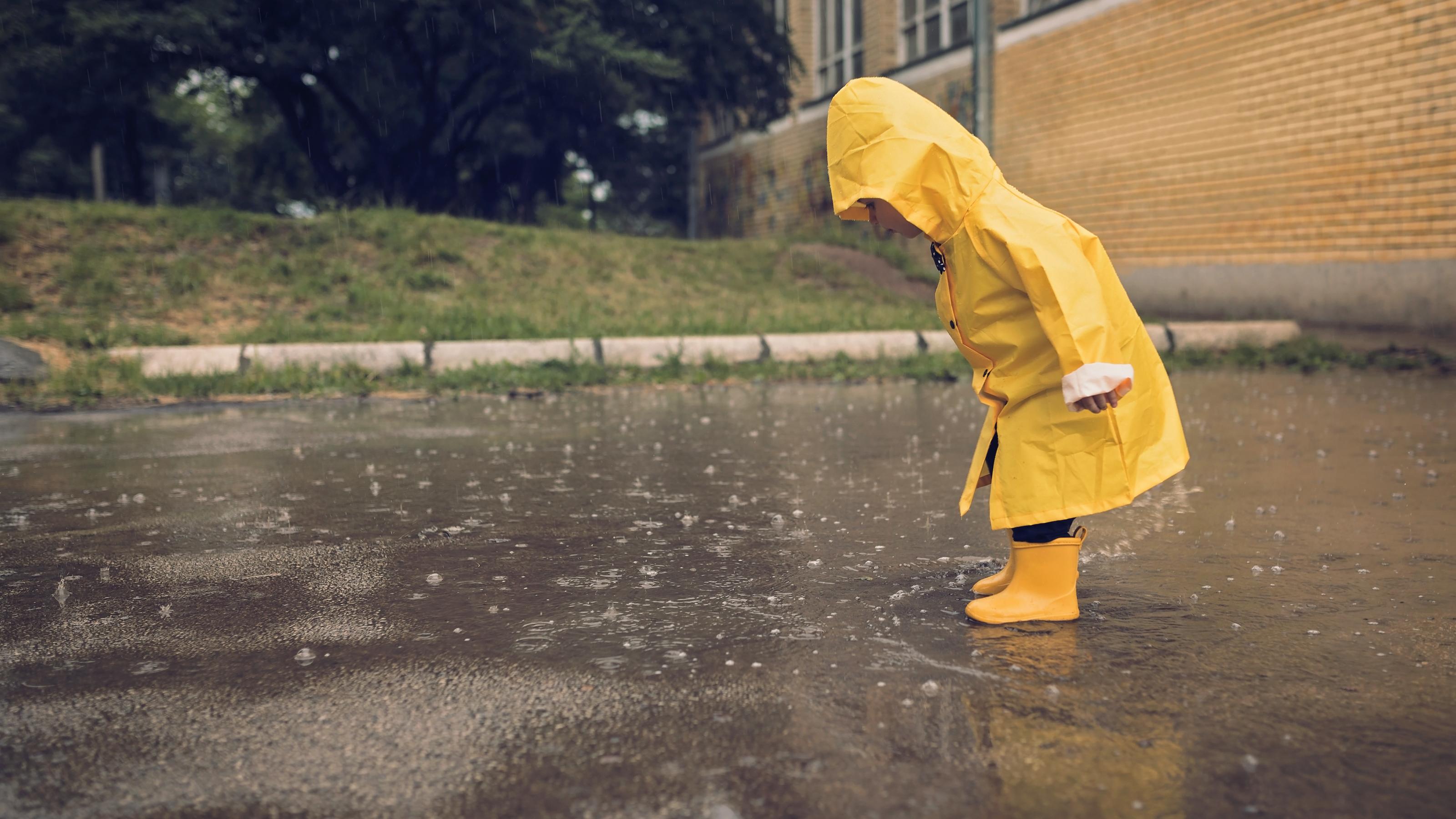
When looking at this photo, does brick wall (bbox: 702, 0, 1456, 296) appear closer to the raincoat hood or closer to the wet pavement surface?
the wet pavement surface

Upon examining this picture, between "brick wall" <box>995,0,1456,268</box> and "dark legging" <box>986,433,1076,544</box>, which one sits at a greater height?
"brick wall" <box>995,0,1456,268</box>

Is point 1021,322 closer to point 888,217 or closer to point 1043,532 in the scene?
point 888,217

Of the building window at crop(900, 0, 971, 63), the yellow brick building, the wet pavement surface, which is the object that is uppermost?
the building window at crop(900, 0, 971, 63)

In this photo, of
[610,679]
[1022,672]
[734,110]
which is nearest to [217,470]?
[610,679]

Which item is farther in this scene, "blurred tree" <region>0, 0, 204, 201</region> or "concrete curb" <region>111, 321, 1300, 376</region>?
"blurred tree" <region>0, 0, 204, 201</region>

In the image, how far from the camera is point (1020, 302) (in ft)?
10.6

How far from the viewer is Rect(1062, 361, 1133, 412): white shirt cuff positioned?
9.53 feet

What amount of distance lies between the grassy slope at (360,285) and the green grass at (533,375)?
1290mm

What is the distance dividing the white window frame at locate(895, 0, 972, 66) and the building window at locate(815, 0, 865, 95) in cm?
155

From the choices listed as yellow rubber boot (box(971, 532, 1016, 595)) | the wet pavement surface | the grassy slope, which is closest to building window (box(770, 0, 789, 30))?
the grassy slope

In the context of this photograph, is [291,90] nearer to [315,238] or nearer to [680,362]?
[315,238]

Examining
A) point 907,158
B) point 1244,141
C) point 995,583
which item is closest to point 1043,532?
point 995,583

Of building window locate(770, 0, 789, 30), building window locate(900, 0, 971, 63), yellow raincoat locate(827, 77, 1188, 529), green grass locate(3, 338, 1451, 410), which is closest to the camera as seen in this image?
yellow raincoat locate(827, 77, 1188, 529)

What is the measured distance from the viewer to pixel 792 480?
18.9 ft
